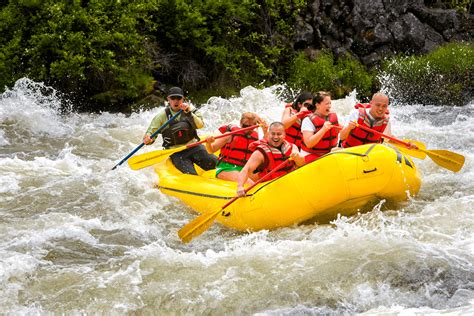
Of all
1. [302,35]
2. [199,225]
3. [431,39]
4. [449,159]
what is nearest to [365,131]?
[449,159]

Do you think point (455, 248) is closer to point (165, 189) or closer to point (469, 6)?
point (165, 189)

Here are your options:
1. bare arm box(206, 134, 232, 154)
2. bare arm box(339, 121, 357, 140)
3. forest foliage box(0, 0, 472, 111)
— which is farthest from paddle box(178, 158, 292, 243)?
forest foliage box(0, 0, 472, 111)

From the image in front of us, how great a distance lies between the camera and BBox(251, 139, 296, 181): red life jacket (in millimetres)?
5969

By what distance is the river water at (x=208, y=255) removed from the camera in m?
4.49

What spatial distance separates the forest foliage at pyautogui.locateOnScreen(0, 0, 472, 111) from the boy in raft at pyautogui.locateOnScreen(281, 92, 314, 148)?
16.9ft

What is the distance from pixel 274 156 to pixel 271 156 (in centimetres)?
3

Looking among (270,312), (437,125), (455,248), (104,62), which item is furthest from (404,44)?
(270,312)

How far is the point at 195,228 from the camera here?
5742 millimetres

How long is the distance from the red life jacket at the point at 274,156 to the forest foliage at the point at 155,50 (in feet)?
19.2

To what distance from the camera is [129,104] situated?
38.8 feet

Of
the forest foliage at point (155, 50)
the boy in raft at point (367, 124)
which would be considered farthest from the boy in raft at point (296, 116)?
the forest foliage at point (155, 50)

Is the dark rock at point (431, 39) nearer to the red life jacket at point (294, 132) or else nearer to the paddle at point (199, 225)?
the red life jacket at point (294, 132)

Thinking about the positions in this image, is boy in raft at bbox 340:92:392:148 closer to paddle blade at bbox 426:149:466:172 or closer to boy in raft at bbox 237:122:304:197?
paddle blade at bbox 426:149:466:172

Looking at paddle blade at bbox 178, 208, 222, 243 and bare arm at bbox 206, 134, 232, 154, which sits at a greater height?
bare arm at bbox 206, 134, 232, 154
